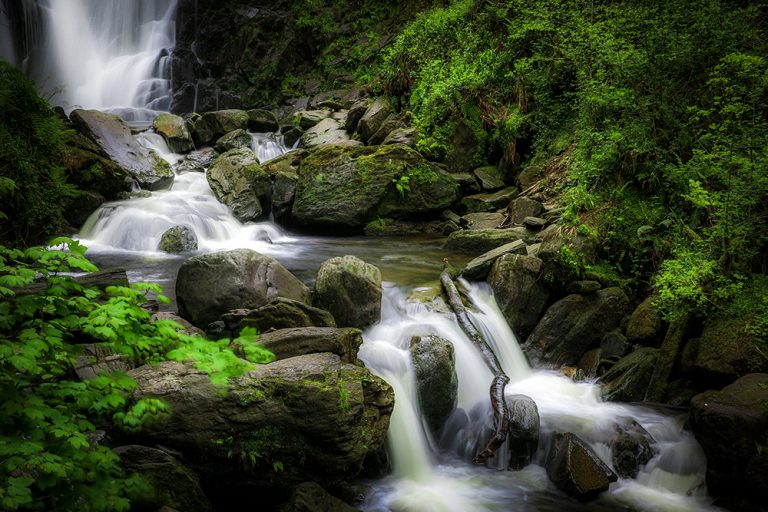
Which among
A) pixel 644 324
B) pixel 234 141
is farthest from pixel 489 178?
pixel 234 141

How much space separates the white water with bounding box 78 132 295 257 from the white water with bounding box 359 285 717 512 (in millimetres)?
5577

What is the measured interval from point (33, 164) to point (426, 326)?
7.74m

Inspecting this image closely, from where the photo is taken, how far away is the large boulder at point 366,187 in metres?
A: 12.3

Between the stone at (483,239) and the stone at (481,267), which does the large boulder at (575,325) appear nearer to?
the stone at (481,267)

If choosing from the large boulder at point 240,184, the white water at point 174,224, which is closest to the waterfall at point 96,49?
the large boulder at point 240,184

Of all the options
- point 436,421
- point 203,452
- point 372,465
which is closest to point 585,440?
point 436,421

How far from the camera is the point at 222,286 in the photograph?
5.94 m

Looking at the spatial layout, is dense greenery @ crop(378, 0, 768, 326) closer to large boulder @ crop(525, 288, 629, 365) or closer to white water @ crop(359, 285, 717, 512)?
large boulder @ crop(525, 288, 629, 365)

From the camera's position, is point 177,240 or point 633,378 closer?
point 633,378

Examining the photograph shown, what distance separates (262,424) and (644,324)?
5226mm

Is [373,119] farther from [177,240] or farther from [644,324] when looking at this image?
[644,324]

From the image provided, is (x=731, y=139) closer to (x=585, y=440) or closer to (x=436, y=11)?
(x=585, y=440)

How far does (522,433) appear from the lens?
17.1 ft

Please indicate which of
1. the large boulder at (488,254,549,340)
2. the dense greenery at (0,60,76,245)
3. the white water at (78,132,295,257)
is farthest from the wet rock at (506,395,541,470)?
the dense greenery at (0,60,76,245)
